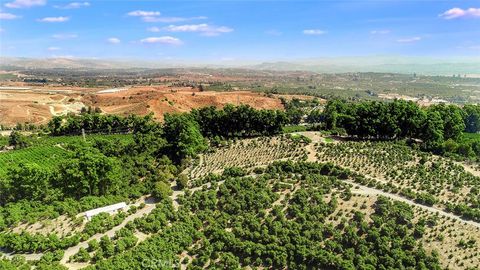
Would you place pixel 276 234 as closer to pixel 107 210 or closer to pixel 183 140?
pixel 107 210

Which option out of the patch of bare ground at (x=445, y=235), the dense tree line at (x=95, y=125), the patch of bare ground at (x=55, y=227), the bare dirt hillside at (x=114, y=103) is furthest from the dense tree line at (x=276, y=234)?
the bare dirt hillside at (x=114, y=103)

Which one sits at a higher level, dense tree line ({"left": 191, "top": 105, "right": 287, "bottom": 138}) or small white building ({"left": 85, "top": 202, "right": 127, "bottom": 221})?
dense tree line ({"left": 191, "top": 105, "right": 287, "bottom": 138})

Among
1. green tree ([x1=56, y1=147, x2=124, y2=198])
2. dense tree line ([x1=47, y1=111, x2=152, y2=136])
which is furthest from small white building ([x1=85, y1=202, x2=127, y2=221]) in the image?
dense tree line ([x1=47, y1=111, x2=152, y2=136])

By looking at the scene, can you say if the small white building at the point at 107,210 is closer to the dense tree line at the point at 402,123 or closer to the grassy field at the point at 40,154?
the grassy field at the point at 40,154

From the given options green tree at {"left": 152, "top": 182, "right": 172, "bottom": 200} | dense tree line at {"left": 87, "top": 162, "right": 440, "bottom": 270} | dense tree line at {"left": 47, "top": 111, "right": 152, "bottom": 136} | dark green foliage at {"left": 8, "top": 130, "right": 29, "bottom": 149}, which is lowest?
dense tree line at {"left": 87, "top": 162, "right": 440, "bottom": 270}

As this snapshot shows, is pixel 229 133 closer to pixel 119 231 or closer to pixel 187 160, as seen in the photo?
pixel 187 160

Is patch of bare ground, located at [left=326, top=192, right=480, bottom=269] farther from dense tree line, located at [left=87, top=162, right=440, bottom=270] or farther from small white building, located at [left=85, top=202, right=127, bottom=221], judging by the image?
small white building, located at [left=85, top=202, right=127, bottom=221]

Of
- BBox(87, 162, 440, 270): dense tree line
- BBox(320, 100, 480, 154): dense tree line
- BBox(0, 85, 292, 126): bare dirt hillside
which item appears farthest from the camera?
BBox(0, 85, 292, 126): bare dirt hillside

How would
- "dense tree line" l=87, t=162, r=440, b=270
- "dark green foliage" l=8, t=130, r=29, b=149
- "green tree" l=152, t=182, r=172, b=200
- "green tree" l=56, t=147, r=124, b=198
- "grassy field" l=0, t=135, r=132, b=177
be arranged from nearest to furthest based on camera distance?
"dense tree line" l=87, t=162, r=440, b=270 → "green tree" l=56, t=147, r=124, b=198 → "green tree" l=152, t=182, r=172, b=200 → "grassy field" l=0, t=135, r=132, b=177 → "dark green foliage" l=8, t=130, r=29, b=149

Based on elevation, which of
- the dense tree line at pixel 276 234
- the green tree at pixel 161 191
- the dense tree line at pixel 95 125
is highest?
the dense tree line at pixel 95 125
